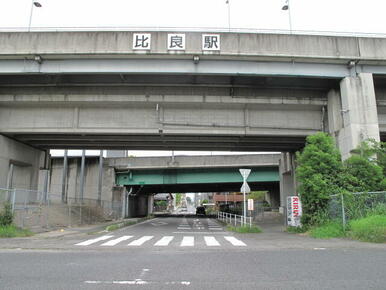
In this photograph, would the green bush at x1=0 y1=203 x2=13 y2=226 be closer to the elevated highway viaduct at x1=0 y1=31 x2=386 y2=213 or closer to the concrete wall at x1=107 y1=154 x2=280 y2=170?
the elevated highway viaduct at x1=0 y1=31 x2=386 y2=213

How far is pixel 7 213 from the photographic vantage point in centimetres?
1491

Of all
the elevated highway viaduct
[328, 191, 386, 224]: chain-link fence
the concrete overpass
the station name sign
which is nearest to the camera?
[328, 191, 386, 224]: chain-link fence

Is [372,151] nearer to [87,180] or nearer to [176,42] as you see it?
[176,42]

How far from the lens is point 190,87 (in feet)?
59.5

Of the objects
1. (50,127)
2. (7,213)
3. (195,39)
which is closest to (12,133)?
(50,127)

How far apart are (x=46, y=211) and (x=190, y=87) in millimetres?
12813

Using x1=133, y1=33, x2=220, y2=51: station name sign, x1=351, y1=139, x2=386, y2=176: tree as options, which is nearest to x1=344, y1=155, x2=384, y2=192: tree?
x1=351, y1=139, x2=386, y2=176: tree

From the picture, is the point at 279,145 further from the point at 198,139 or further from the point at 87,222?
the point at 87,222

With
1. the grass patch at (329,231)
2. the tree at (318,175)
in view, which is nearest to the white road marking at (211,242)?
the grass patch at (329,231)

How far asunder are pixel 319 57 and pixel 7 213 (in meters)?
17.5

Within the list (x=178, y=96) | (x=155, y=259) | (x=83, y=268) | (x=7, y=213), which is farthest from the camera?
(x=178, y=96)

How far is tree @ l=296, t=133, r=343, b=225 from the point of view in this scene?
48.8 feet

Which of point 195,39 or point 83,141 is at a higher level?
point 195,39

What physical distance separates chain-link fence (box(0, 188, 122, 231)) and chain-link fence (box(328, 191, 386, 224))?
15411 mm
